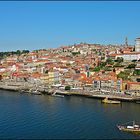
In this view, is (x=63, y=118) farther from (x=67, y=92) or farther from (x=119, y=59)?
(x=119, y=59)

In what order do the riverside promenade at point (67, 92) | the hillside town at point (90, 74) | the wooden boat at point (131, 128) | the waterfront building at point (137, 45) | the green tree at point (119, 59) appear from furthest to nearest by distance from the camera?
the waterfront building at point (137, 45) < the green tree at point (119, 59) < the hillside town at point (90, 74) < the riverside promenade at point (67, 92) < the wooden boat at point (131, 128)

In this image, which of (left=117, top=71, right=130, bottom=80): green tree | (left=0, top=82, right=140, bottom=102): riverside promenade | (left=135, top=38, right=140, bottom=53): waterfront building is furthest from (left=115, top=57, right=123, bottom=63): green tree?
(left=0, top=82, right=140, bottom=102): riverside promenade

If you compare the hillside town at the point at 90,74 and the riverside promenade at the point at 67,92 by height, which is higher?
the hillside town at the point at 90,74

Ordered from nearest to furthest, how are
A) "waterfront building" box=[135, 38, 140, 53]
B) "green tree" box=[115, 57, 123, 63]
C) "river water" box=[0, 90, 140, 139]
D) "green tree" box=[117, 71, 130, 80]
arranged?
Answer: "river water" box=[0, 90, 140, 139], "green tree" box=[117, 71, 130, 80], "green tree" box=[115, 57, 123, 63], "waterfront building" box=[135, 38, 140, 53]

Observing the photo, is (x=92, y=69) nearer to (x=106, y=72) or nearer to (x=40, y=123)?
(x=106, y=72)

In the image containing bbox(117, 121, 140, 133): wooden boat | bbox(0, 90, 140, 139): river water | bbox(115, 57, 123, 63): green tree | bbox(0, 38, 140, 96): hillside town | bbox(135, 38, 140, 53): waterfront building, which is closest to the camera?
bbox(0, 90, 140, 139): river water

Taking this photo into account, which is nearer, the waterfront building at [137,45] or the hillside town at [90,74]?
the hillside town at [90,74]

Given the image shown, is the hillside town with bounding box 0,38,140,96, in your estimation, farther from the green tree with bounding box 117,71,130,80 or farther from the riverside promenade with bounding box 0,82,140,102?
the riverside promenade with bounding box 0,82,140,102

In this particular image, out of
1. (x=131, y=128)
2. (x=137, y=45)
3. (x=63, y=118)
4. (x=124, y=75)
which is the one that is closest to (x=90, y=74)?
(x=124, y=75)

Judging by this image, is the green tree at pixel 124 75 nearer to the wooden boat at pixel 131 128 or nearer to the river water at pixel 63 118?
the river water at pixel 63 118

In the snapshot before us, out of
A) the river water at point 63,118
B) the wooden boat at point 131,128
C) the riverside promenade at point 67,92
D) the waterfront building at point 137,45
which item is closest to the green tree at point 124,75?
the riverside promenade at point 67,92
